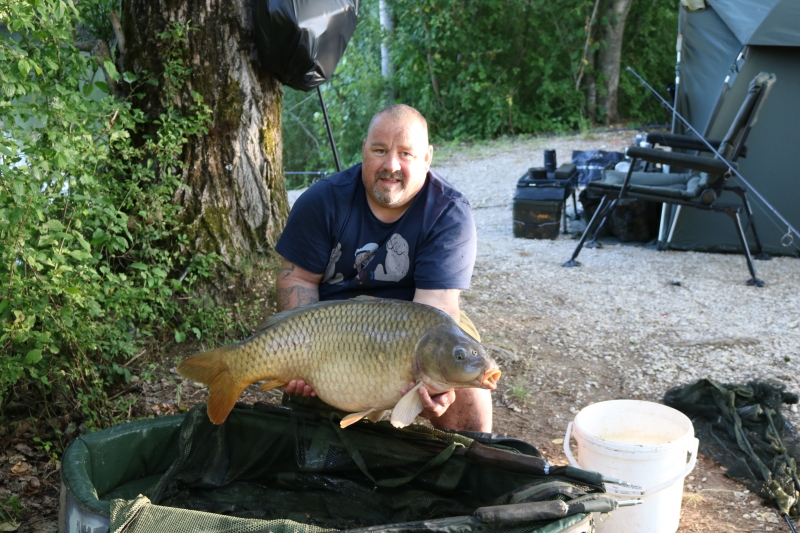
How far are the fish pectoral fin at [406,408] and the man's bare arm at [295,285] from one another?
0.56 m

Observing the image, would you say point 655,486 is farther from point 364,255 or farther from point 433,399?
point 364,255

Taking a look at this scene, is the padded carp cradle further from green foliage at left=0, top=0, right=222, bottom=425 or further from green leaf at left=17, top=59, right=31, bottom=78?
green leaf at left=17, top=59, right=31, bottom=78

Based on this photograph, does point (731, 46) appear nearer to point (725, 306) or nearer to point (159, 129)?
point (725, 306)

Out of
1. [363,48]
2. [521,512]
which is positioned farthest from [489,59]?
[521,512]

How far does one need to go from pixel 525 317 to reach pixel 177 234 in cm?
172

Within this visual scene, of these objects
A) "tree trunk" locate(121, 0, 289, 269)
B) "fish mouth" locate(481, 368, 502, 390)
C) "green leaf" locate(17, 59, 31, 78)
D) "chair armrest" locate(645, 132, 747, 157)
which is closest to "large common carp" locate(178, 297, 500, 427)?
"fish mouth" locate(481, 368, 502, 390)

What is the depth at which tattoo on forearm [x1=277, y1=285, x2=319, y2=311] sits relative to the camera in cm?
215

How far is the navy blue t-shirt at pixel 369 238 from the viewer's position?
2129 millimetres

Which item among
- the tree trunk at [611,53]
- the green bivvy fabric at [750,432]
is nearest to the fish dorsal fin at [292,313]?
the green bivvy fabric at [750,432]

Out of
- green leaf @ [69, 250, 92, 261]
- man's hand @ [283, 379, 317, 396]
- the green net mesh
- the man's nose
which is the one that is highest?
the man's nose

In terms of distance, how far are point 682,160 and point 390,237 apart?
9.16 feet

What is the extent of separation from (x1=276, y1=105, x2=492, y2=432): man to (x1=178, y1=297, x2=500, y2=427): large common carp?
328 mm

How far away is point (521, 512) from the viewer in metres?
1.45

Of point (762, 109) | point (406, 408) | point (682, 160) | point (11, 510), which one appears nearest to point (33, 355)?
point (11, 510)
